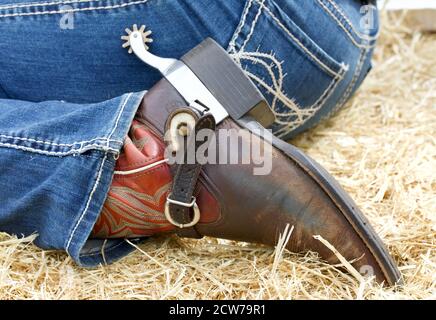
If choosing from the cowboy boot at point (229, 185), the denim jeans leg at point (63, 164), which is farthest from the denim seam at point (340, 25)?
the denim jeans leg at point (63, 164)

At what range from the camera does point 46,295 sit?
887 millimetres

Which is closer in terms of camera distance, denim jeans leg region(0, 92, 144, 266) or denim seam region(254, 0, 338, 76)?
denim jeans leg region(0, 92, 144, 266)

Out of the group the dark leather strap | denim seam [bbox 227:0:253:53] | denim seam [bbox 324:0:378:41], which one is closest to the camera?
the dark leather strap

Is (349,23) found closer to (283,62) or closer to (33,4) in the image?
(283,62)

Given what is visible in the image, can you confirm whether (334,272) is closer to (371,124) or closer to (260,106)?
(260,106)

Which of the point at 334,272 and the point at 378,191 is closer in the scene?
the point at 334,272

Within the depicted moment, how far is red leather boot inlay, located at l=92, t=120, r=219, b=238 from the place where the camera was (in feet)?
2.84

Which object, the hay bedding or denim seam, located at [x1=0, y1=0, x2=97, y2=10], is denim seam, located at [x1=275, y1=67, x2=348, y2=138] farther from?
denim seam, located at [x1=0, y1=0, x2=97, y2=10]

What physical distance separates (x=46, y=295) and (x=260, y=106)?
0.36 metres

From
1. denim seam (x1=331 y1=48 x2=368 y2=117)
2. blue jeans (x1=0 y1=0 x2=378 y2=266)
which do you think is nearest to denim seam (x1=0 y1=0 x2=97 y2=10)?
blue jeans (x1=0 y1=0 x2=378 y2=266)

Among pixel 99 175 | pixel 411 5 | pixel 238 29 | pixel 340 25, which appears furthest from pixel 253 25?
pixel 411 5

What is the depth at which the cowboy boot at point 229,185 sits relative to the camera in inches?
33.5

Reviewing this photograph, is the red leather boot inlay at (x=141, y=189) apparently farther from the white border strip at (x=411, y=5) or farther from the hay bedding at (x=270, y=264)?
the white border strip at (x=411, y=5)
